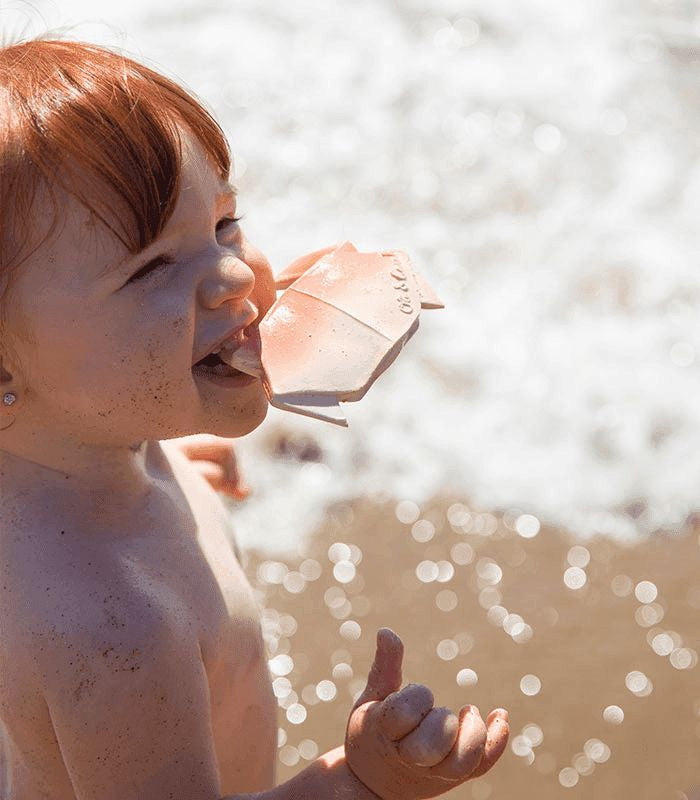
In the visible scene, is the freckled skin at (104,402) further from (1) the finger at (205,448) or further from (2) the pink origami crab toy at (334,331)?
(1) the finger at (205,448)

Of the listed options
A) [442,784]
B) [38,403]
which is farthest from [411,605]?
[38,403]

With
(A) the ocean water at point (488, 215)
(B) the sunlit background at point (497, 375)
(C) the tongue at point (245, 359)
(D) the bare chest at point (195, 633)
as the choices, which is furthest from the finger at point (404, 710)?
(A) the ocean water at point (488, 215)

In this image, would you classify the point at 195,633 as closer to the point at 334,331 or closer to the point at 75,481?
the point at 75,481

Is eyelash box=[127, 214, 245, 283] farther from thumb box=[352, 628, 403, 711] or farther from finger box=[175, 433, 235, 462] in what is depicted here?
finger box=[175, 433, 235, 462]

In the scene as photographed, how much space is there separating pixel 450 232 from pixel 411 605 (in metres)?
1.38

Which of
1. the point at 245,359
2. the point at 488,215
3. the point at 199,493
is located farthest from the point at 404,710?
the point at 488,215

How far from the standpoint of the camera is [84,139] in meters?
1.23

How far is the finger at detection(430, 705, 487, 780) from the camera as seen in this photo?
4.30 ft

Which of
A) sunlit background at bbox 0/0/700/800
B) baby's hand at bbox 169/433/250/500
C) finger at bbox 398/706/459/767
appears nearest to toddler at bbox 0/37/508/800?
finger at bbox 398/706/459/767

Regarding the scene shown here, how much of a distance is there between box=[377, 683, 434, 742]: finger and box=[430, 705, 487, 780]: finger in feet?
0.17

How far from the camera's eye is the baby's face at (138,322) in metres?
1.24

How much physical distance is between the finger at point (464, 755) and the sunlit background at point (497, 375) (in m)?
0.87

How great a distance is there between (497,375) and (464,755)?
5.99 ft

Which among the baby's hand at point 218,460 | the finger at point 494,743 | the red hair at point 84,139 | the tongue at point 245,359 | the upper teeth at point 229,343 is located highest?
the red hair at point 84,139
